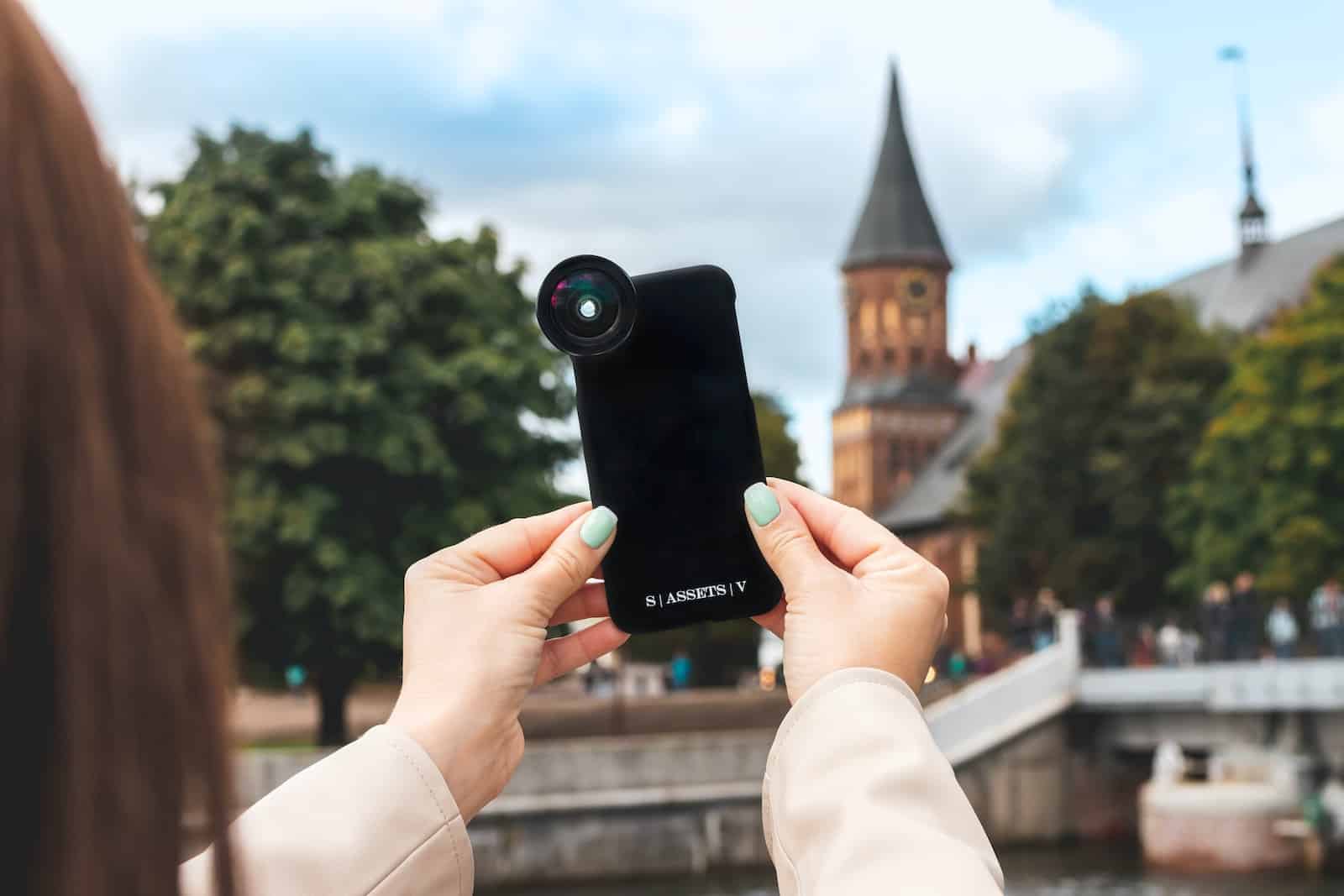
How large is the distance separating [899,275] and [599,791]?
228ft

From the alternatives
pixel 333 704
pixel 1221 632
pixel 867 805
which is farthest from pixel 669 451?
pixel 1221 632

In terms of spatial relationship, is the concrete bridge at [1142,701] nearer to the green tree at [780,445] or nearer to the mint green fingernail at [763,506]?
the green tree at [780,445]

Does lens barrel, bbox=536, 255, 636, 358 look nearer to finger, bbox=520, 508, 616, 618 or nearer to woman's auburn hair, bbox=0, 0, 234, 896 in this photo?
finger, bbox=520, 508, 616, 618

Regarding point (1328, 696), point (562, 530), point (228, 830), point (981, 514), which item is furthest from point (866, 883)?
point (981, 514)

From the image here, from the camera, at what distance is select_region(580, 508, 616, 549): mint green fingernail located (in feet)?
5.65

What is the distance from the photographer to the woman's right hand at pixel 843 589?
59.4 inches

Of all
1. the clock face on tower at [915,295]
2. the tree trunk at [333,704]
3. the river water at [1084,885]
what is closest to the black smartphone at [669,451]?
the river water at [1084,885]

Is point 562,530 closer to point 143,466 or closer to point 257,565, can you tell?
point 143,466

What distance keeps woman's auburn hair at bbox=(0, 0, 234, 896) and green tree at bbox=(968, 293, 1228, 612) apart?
142 feet

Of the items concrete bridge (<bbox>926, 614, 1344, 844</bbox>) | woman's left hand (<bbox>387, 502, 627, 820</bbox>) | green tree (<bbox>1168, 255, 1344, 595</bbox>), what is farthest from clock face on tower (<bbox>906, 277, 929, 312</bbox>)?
woman's left hand (<bbox>387, 502, 627, 820</bbox>)

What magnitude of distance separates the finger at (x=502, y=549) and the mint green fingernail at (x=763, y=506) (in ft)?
0.50

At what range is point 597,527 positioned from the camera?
1.74 m

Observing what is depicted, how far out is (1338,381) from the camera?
36188mm

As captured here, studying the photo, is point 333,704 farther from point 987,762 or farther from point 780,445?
point 780,445
